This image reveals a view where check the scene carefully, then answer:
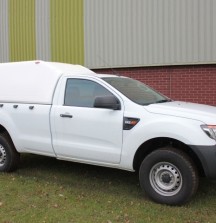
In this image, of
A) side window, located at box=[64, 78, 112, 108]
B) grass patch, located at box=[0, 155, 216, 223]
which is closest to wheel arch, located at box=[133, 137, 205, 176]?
grass patch, located at box=[0, 155, 216, 223]

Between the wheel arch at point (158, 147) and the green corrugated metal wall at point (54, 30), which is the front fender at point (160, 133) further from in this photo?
the green corrugated metal wall at point (54, 30)

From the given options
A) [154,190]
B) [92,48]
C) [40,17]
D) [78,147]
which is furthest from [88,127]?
[40,17]

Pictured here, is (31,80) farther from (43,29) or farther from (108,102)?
(43,29)

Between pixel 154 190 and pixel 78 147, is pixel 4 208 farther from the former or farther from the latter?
pixel 154 190

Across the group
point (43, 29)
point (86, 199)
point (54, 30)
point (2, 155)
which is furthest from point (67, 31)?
point (86, 199)

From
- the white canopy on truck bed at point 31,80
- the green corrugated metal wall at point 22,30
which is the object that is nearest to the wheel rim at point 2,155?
the white canopy on truck bed at point 31,80

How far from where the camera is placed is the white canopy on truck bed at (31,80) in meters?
6.98

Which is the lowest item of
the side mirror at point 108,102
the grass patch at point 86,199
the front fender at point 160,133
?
the grass patch at point 86,199

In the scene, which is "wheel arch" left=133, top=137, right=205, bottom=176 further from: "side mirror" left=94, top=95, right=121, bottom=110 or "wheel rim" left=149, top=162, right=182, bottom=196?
"side mirror" left=94, top=95, right=121, bottom=110

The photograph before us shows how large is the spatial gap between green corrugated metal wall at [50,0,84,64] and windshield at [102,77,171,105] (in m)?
6.86

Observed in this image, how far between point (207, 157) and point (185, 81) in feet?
22.4

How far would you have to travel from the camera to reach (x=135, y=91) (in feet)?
21.7

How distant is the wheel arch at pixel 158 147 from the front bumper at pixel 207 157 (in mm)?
159

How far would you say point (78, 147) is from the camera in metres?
6.42
